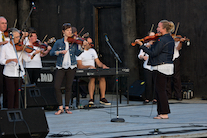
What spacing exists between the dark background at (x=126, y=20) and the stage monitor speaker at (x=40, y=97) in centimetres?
273

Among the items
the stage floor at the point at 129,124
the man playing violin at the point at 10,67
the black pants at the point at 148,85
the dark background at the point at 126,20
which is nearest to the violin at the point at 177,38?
the dark background at the point at 126,20

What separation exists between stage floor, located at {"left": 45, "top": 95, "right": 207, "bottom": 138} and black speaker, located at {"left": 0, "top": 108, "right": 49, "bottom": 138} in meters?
0.49

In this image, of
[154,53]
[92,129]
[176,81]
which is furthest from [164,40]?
[176,81]

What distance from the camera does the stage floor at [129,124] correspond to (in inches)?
148

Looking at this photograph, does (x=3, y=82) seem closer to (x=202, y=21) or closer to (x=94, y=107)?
(x=94, y=107)

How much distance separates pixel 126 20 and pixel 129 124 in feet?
15.8

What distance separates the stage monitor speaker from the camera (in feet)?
18.5

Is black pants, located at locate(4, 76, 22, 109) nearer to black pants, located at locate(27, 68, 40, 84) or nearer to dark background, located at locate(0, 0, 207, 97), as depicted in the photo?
black pants, located at locate(27, 68, 40, 84)

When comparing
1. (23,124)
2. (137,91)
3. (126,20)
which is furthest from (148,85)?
(23,124)

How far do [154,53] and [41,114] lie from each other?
2.17 m

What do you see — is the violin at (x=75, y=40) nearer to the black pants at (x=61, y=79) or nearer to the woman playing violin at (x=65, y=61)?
the woman playing violin at (x=65, y=61)

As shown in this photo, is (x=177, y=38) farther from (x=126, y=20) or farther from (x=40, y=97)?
(x=40, y=97)

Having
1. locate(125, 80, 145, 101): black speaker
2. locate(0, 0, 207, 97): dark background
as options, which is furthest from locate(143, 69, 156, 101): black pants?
locate(0, 0, 207, 97): dark background

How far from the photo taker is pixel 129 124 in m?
4.45
